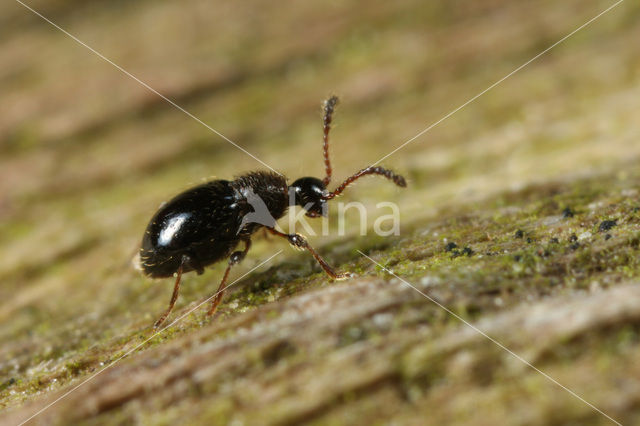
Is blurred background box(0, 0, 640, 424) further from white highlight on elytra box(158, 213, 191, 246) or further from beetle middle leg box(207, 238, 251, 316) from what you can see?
white highlight on elytra box(158, 213, 191, 246)

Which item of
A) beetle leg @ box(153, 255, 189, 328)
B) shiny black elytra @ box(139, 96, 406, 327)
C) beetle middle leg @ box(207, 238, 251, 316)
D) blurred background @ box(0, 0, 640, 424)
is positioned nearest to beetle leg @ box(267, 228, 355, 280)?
shiny black elytra @ box(139, 96, 406, 327)

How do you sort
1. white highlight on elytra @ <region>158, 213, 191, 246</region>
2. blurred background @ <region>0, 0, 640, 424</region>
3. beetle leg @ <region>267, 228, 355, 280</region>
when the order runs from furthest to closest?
blurred background @ <region>0, 0, 640, 424</region> → white highlight on elytra @ <region>158, 213, 191, 246</region> → beetle leg @ <region>267, 228, 355, 280</region>

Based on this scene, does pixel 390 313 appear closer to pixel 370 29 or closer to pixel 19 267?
pixel 19 267

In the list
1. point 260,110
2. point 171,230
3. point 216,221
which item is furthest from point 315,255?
point 260,110

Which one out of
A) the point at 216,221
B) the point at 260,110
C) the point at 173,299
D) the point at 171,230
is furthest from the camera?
the point at 260,110

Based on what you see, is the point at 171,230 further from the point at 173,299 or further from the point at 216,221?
the point at 173,299

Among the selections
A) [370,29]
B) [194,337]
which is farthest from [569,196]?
[370,29]
